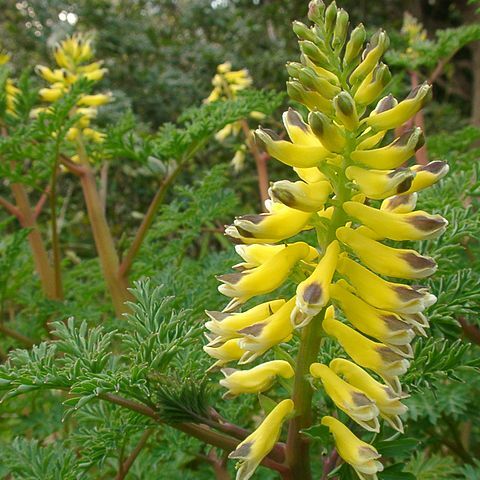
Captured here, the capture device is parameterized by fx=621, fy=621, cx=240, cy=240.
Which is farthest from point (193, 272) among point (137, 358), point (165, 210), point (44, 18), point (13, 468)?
point (44, 18)

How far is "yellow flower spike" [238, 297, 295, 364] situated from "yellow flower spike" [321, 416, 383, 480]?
189 mm

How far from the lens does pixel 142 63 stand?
8.31 m

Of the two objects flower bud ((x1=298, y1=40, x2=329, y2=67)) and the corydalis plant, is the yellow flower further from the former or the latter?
flower bud ((x1=298, y1=40, x2=329, y2=67))

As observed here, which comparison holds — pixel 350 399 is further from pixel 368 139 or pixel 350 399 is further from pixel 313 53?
pixel 313 53

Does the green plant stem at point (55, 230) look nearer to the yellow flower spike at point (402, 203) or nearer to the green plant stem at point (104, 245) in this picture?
the green plant stem at point (104, 245)

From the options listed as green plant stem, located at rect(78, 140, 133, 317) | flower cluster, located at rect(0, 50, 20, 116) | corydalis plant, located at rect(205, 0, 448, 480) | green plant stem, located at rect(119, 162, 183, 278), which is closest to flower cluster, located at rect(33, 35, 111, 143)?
flower cluster, located at rect(0, 50, 20, 116)

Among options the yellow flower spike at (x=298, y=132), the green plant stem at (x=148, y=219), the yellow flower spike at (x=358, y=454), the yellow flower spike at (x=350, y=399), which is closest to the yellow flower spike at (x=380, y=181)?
the yellow flower spike at (x=298, y=132)

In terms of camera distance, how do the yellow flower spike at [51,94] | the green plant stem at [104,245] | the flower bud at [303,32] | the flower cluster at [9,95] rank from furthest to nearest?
the yellow flower spike at [51,94], the flower cluster at [9,95], the green plant stem at [104,245], the flower bud at [303,32]

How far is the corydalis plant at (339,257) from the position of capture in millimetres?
1121

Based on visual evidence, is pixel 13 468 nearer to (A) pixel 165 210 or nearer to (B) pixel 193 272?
(B) pixel 193 272

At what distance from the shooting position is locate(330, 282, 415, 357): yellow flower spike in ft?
3.66

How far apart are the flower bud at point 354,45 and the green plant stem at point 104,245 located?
5.10ft

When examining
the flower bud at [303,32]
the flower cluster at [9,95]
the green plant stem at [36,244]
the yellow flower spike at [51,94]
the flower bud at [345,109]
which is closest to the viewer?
the flower bud at [345,109]

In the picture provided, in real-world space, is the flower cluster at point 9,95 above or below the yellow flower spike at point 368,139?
above
